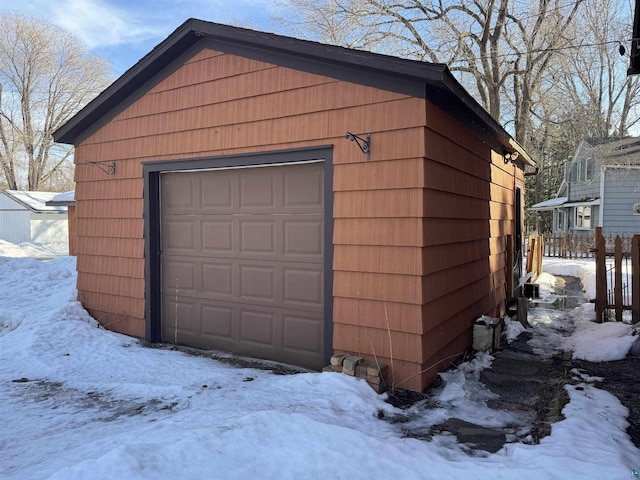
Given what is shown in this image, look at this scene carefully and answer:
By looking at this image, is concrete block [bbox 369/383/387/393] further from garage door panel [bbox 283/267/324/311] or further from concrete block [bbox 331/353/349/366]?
garage door panel [bbox 283/267/324/311]

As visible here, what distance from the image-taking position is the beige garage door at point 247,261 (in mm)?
5320

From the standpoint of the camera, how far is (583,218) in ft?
76.4

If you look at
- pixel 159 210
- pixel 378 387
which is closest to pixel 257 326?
pixel 378 387

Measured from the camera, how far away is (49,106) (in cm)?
3431

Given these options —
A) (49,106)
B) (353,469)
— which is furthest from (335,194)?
(49,106)

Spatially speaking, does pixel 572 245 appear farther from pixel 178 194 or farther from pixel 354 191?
pixel 178 194

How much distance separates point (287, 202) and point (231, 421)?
104 inches

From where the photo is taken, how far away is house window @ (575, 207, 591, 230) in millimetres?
22677

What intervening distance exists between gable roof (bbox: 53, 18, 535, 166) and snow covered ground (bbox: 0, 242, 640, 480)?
283 cm

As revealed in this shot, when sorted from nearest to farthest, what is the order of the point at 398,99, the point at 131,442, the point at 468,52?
1. the point at 131,442
2. the point at 398,99
3. the point at 468,52

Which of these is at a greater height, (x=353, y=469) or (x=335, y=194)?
(x=335, y=194)

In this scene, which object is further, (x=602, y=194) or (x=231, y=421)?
(x=602, y=194)

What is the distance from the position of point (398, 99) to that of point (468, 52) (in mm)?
15038

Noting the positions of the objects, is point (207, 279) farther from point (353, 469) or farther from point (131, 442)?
point (353, 469)
